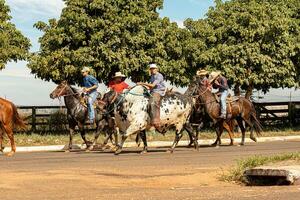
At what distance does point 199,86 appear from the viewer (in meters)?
22.3

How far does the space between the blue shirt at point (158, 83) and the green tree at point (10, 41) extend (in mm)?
11433

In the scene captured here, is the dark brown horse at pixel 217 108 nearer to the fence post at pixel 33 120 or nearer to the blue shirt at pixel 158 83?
the blue shirt at pixel 158 83

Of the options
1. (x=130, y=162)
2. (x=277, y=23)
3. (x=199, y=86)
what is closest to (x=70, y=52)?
(x=199, y=86)

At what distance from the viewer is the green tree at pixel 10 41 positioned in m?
28.7

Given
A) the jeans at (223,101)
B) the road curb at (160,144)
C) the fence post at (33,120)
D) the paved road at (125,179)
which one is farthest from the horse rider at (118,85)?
the fence post at (33,120)

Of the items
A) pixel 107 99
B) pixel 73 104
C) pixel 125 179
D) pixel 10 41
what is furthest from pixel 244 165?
pixel 10 41

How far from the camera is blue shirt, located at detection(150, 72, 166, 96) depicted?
1942 cm

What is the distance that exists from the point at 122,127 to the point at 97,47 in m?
10.6

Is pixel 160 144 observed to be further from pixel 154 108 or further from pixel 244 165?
pixel 244 165

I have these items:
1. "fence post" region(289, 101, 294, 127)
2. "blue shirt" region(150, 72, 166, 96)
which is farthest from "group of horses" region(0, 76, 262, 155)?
"fence post" region(289, 101, 294, 127)

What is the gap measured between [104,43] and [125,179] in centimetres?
1805

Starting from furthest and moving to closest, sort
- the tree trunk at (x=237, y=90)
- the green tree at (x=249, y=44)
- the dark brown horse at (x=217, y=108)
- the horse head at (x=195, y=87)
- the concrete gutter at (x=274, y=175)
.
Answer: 1. the tree trunk at (x=237, y=90)
2. the green tree at (x=249, y=44)
3. the dark brown horse at (x=217, y=108)
4. the horse head at (x=195, y=87)
5. the concrete gutter at (x=274, y=175)

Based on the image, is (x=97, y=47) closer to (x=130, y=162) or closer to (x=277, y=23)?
(x=277, y=23)

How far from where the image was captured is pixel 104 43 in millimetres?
29953
